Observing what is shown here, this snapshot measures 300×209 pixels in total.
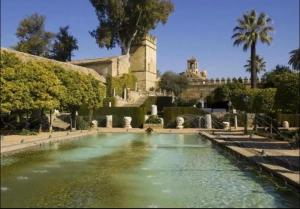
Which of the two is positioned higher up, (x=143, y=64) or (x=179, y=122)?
(x=143, y=64)

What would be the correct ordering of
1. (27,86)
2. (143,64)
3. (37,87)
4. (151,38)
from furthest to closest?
1. (151,38)
2. (143,64)
3. (37,87)
4. (27,86)

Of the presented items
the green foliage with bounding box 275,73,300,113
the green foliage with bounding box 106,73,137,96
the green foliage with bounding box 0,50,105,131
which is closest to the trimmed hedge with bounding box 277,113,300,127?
the green foliage with bounding box 275,73,300,113

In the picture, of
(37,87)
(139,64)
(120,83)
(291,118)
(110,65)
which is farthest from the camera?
(139,64)

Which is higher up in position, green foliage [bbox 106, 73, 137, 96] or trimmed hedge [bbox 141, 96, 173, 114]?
green foliage [bbox 106, 73, 137, 96]

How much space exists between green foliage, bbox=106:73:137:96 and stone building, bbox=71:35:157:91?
1.13 m

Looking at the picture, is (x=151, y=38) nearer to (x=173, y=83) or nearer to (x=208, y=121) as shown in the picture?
(x=173, y=83)

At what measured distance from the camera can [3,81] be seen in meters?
21.8

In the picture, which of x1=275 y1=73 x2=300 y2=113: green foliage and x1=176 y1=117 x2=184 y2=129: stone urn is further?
x1=176 y1=117 x2=184 y2=129: stone urn

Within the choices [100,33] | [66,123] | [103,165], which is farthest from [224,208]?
[100,33]

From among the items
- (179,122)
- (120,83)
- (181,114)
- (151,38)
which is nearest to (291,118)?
(181,114)

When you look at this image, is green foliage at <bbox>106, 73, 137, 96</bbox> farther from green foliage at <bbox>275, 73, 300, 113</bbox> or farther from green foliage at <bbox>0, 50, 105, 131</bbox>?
green foliage at <bbox>275, 73, 300, 113</bbox>

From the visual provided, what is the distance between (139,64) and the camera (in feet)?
223

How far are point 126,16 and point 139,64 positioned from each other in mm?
13084

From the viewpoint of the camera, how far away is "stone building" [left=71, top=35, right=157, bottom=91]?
57.4 meters
